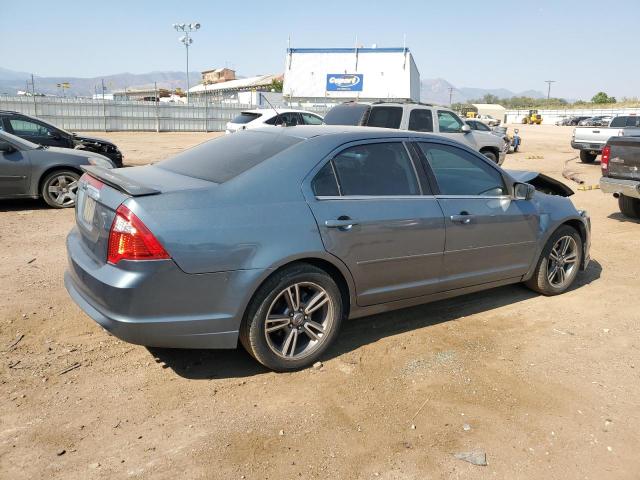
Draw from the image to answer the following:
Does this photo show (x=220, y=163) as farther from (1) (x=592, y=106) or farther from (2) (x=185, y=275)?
(1) (x=592, y=106)

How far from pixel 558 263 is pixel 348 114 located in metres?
7.25

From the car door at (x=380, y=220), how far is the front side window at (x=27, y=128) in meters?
9.83

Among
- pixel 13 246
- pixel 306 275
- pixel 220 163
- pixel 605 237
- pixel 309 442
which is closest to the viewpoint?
pixel 309 442

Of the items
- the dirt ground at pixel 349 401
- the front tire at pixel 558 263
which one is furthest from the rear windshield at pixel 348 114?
the dirt ground at pixel 349 401

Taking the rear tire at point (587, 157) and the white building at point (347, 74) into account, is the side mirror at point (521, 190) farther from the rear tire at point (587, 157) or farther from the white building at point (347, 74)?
the white building at point (347, 74)

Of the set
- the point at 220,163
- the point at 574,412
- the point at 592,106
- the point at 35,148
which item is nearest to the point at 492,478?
the point at 574,412

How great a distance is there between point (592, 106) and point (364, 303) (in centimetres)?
10146

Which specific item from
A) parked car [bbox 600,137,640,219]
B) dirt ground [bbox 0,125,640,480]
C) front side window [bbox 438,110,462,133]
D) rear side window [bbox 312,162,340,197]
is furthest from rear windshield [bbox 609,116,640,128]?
rear side window [bbox 312,162,340,197]

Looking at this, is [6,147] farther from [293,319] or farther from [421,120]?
[421,120]

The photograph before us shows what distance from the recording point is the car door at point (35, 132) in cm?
1126

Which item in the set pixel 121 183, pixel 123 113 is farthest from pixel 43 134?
pixel 123 113

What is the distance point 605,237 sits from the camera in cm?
799

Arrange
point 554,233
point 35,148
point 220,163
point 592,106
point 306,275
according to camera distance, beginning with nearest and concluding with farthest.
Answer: point 306,275
point 220,163
point 554,233
point 35,148
point 592,106

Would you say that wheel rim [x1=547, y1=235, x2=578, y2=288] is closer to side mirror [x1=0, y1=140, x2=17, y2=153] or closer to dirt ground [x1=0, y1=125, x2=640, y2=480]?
dirt ground [x1=0, y1=125, x2=640, y2=480]
